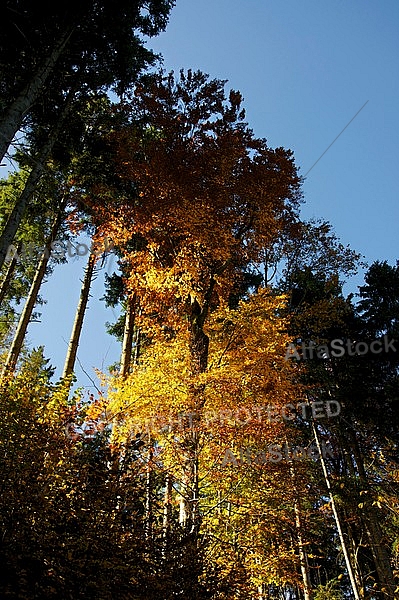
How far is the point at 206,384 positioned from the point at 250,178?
5.54 metres

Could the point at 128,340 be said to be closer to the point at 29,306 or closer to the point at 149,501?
the point at 29,306

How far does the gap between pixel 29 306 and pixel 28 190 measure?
4467mm

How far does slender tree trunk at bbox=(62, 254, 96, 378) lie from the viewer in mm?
11086

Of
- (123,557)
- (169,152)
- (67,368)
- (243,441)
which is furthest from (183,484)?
(169,152)

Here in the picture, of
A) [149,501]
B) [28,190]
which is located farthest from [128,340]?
[149,501]

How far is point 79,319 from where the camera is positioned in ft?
39.7

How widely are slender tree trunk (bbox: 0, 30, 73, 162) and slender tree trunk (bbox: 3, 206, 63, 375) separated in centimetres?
479

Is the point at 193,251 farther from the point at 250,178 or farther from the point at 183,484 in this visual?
the point at 183,484

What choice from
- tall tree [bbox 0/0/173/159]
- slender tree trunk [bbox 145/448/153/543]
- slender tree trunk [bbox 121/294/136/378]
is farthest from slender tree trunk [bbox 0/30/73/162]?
slender tree trunk [bbox 121/294/136/378]

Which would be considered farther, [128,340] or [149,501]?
[128,340]

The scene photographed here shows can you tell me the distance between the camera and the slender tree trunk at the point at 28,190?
654 centimetres

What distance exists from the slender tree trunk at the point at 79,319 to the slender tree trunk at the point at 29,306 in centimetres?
128

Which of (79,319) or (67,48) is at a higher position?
(67,48)

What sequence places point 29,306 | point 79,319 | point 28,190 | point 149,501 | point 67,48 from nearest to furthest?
point 149,501
point 28,190
point 67,48
point 29,306
point 79,319
